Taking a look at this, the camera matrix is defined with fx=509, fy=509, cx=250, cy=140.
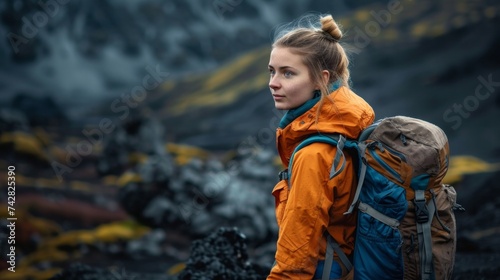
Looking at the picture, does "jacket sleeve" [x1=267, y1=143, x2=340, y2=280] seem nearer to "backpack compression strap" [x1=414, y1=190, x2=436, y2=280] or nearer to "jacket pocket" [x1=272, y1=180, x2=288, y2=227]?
"jacket pocket" [x1=272, y1=180, x2=288, y2=227]

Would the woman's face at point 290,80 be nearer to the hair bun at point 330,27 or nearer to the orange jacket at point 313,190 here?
the orange jacket at point 313,190

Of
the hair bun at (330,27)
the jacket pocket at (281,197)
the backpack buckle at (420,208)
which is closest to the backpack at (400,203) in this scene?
the backpack buckle at (420,208)

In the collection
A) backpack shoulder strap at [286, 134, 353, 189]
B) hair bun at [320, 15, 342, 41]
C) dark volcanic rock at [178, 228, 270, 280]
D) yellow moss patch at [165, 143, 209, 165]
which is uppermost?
yellow moss patch at [165, 143, 209, 165]

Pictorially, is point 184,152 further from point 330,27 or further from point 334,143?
point 334,143

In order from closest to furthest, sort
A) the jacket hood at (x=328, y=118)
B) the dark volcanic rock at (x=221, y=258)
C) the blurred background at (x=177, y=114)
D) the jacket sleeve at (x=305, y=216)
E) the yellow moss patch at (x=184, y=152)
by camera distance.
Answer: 1. the jacket sleeve at (x=305, y=216)
2. the jacket hood at (x=328, y=118)
3. the dark volcanic rock at (x=221, y=258)
4. the blurred background at (x=177, y=114)
5. the yellow moss patch at (x=184, y=152)

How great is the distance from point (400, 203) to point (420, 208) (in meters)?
0.09

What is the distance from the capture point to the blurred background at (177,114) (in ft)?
36.1

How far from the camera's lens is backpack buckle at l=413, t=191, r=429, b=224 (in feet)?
7.13

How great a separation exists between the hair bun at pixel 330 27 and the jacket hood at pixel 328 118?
269 mm

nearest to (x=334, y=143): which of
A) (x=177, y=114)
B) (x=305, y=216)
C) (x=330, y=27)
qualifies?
(x=305, y=216)

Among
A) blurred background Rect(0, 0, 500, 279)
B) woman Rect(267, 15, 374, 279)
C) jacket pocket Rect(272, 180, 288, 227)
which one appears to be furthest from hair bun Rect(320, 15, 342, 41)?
blurred background Rect(0, 0, 500, 279)

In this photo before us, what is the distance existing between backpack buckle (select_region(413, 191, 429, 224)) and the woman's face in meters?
0.67

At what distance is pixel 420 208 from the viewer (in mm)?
2174

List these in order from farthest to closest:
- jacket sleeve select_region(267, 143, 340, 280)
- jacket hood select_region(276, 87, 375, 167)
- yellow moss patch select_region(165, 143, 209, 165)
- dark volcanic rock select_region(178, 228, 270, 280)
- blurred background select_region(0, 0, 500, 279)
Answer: yellow moss patch select_region(165, 143, 209, 165) → blurred background select_region(0, 0, 500, 279) → dark volcanic rock select_region(178, 228, 270, 280) → jacket hood select_region(276, 87, 375, 167) → jacket sleeve select_region(267, 143, 340, 280)
